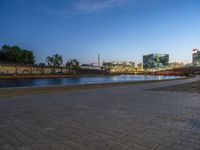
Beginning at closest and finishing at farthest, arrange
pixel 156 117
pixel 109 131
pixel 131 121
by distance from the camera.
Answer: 1. pixel 109 131
2. pixel 131 121
3. pixel 156 117

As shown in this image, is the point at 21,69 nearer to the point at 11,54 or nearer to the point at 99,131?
the point at 11,54

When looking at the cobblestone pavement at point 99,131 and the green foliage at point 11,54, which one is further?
the green foliage at point 11,54

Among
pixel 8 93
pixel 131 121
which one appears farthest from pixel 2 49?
pixel 131 121

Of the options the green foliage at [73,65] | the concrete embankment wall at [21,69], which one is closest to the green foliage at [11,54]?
the concrete embankment wall at [21,69]

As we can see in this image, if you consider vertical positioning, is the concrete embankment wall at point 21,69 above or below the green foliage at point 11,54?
below

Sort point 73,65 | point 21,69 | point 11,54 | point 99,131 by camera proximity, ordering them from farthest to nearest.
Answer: point 73,65, point 11,54, point 21,69, point 99,131

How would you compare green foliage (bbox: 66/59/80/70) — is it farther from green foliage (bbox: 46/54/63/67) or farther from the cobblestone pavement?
the cobblestone pavement

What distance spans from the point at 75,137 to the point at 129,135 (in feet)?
3.85

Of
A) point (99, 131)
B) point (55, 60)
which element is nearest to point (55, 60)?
point (55, 60)

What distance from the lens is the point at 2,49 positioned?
3846 inches

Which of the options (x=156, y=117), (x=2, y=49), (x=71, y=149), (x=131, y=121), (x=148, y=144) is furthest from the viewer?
(x=2, y=49)

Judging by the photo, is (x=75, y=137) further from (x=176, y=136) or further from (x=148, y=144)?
(x=176, y=136)

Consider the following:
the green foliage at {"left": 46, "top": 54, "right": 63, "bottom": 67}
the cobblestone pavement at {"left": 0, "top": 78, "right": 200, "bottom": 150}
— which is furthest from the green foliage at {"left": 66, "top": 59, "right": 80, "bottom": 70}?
the cobblestone pavement at {"left": 0, "top": 78, "right": 200, "bottom": 150}

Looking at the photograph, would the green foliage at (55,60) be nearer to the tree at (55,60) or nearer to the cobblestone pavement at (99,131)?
the tree at (55,60)
